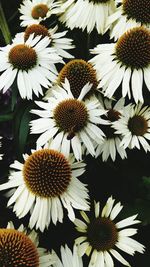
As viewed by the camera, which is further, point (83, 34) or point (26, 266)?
point (83, 34)

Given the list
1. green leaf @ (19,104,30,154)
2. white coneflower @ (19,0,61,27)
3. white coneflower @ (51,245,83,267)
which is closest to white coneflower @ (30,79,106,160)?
green leaf @ (19,104,30,154)

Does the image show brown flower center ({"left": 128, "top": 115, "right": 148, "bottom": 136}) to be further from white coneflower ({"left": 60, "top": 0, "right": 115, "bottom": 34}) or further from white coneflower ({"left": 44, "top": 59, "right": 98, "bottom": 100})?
white coneflower ({"left": 60, "top": 0, "right": 115, "bottom": 34})

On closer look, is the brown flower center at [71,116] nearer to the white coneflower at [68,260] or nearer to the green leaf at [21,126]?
the green leaf at [21,126]

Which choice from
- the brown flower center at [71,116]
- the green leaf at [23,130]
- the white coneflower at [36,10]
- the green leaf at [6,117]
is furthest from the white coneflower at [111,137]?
the white coneflower at [36,10]

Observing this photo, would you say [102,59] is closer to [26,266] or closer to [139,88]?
[139,88]

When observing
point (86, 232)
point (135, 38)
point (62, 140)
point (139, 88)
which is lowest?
point (86, 232)

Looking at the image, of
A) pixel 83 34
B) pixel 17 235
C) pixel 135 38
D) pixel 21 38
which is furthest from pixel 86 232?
pixel 83 34
